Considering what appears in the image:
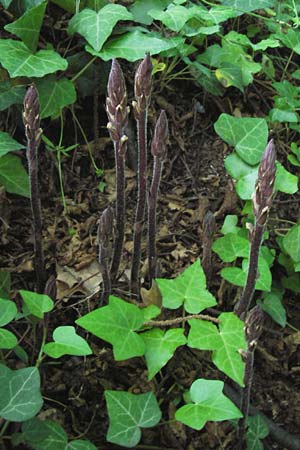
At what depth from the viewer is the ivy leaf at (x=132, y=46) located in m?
2.33

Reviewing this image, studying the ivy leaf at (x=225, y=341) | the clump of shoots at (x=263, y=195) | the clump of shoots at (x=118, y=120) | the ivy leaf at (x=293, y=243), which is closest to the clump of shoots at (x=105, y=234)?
the clump of shoots at (x=118, y=120)

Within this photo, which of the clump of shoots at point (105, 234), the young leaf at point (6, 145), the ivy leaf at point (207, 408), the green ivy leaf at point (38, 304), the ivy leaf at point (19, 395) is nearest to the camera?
the ivy leaf at point (19, 395)

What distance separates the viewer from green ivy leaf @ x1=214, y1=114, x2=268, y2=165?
233 centimetres

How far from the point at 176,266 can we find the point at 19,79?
0.95 meters

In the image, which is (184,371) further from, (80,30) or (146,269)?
(80,30)

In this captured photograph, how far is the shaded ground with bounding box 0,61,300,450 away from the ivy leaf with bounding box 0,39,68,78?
1.24 ft

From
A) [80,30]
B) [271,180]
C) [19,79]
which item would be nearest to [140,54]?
[80,30]

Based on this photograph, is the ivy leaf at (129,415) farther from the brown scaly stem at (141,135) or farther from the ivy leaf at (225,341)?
the brown scaly stem at (141,135)

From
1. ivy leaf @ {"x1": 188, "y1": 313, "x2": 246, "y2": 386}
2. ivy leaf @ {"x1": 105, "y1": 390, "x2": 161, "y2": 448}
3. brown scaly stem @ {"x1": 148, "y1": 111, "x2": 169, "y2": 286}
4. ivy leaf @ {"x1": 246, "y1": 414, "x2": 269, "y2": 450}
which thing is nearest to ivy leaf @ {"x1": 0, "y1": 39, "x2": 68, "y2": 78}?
brown scaly stem @ {"x1": 148, "y1": 111, "x2": 169, "y2": 286}

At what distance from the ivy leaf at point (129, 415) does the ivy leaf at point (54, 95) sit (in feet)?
3.82

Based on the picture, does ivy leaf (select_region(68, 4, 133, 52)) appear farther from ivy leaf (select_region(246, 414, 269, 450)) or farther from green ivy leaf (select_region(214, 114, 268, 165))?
ivy leaf (select_region(246, 414, 269, 450))

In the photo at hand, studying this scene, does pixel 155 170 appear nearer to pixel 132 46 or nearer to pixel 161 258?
pixel 161 258

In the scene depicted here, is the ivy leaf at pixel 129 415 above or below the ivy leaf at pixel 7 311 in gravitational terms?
below

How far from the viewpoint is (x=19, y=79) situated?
2.31m
